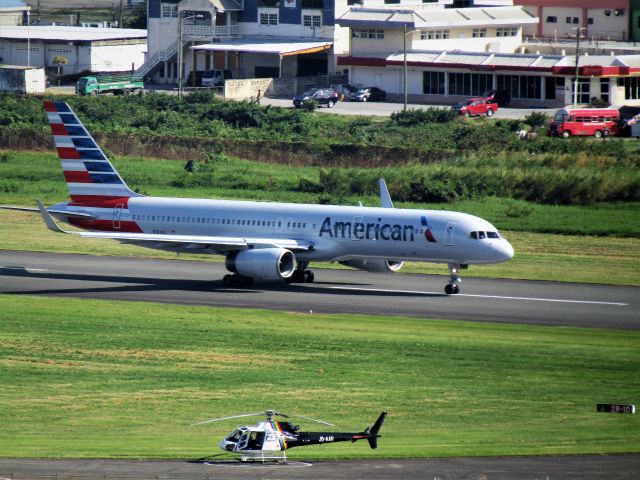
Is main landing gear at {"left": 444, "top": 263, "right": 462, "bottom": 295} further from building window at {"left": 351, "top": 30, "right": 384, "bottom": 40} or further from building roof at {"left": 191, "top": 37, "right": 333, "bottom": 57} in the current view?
building window at {"left": 351, "top": 30, "right": 384, "bottom": 40}

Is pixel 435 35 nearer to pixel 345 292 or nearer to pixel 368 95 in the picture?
pixel 368 95

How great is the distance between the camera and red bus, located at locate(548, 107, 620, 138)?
10588cm

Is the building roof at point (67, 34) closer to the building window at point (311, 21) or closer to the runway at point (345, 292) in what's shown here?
the building window at point (311, 21)

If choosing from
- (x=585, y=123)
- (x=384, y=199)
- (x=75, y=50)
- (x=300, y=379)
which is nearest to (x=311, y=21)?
(x=75, y=50)

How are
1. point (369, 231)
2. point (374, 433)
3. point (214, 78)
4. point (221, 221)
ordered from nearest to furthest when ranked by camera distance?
point (374, 433) < point (369, 231) < point (221, 221) < point (214, 78)

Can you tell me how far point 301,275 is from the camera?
6241 cm

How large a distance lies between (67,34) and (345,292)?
99.9 metres

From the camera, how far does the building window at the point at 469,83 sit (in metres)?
128

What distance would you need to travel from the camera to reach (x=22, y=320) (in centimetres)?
5281

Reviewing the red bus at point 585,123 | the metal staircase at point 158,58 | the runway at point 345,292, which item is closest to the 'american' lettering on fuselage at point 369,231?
the runway at point 345,292

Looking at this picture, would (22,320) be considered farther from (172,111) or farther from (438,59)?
(438,59)

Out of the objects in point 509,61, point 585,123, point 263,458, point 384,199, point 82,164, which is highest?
point 509,61

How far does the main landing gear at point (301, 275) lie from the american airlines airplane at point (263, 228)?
0.15ft

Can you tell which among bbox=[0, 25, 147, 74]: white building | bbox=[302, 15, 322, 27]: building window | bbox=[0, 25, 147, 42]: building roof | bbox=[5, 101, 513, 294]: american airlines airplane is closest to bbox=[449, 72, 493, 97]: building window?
bbox=[302, 15, 322, 27]: building window
